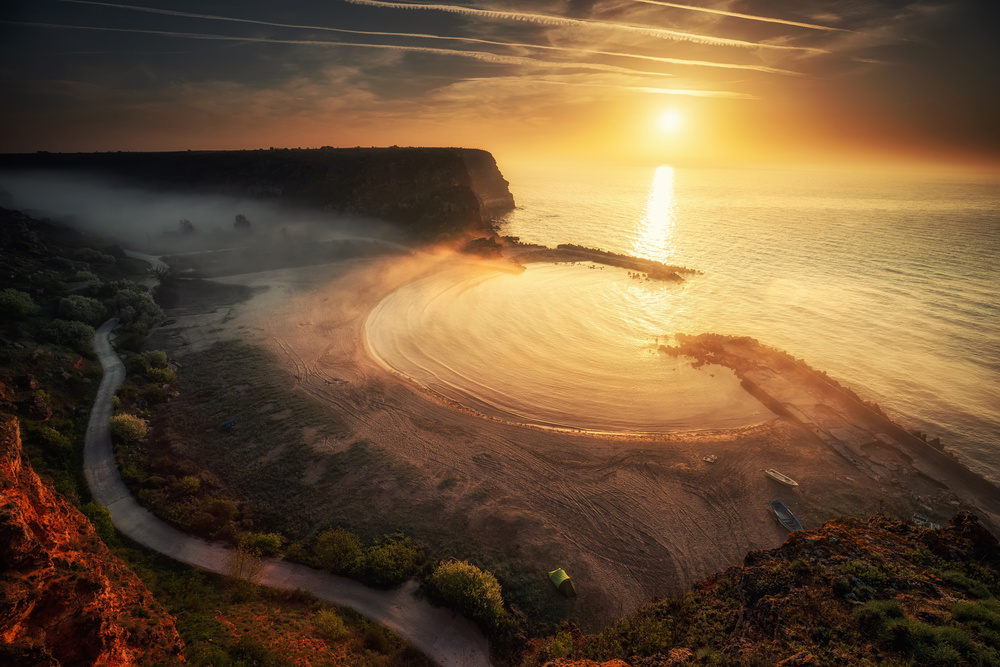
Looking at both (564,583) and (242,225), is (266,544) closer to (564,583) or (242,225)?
(564,583)

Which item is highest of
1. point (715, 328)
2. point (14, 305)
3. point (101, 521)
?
point (14, 305)

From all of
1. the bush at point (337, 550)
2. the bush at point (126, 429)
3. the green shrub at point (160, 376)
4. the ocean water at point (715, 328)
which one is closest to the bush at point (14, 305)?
the green shrub at point (160, 376)

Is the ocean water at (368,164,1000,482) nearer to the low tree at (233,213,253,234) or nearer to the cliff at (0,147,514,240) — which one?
the cliff at (0,147,514,240)

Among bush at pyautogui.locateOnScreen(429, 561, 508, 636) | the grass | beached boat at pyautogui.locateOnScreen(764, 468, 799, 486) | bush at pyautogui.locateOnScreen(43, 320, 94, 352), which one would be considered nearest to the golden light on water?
beached boat at pyautogui.locateOnScreen(764, 468, 799, 486)

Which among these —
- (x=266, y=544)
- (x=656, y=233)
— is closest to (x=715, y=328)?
(x=266, y=544)

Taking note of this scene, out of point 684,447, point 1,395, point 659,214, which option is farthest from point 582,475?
point 659,214

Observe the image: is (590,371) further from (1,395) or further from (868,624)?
(1,395)
